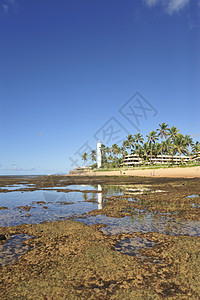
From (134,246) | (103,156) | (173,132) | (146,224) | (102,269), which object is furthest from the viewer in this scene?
(103,156)

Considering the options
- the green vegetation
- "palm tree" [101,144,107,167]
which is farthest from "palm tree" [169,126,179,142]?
"palm tree" [101,144,107,167]

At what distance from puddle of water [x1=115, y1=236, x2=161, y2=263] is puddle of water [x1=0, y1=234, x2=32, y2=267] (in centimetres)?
346

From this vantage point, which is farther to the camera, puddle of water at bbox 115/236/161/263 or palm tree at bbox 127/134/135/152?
palm tree at bbox 127/134/135/152

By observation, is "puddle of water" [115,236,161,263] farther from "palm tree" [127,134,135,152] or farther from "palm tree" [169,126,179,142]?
"palm tree" [127,134,135,152]

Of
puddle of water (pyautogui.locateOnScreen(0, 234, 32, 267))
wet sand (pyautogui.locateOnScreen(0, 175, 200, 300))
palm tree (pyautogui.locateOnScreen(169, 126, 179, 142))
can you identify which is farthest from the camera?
palm tree (pyautogui.locateOnScreen(169, 126, 179, 142))

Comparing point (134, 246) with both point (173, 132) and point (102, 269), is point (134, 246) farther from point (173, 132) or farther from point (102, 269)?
point (173, 132)

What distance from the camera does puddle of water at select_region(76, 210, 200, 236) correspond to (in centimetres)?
828

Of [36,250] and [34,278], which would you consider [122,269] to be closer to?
[34,278]

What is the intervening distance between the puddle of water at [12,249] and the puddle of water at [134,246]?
3464 mm

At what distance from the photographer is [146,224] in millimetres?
9344

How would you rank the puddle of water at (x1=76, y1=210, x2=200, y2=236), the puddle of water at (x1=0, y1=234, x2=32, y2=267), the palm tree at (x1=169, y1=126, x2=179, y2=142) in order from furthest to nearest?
the palm tree at (x1=169, y1=126, x2=179, y2=142) < the puddle of water at (x1=76, y1=210, x2=200, y2=236) < the puddle of water at (x1=0, y1=234, x2=32, y2=267)

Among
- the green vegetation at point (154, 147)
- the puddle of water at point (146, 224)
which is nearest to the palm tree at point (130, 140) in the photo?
the green vegetation at point (154, 147)

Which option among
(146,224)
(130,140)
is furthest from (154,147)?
(146,224)

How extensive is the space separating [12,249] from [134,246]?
14.9ft
